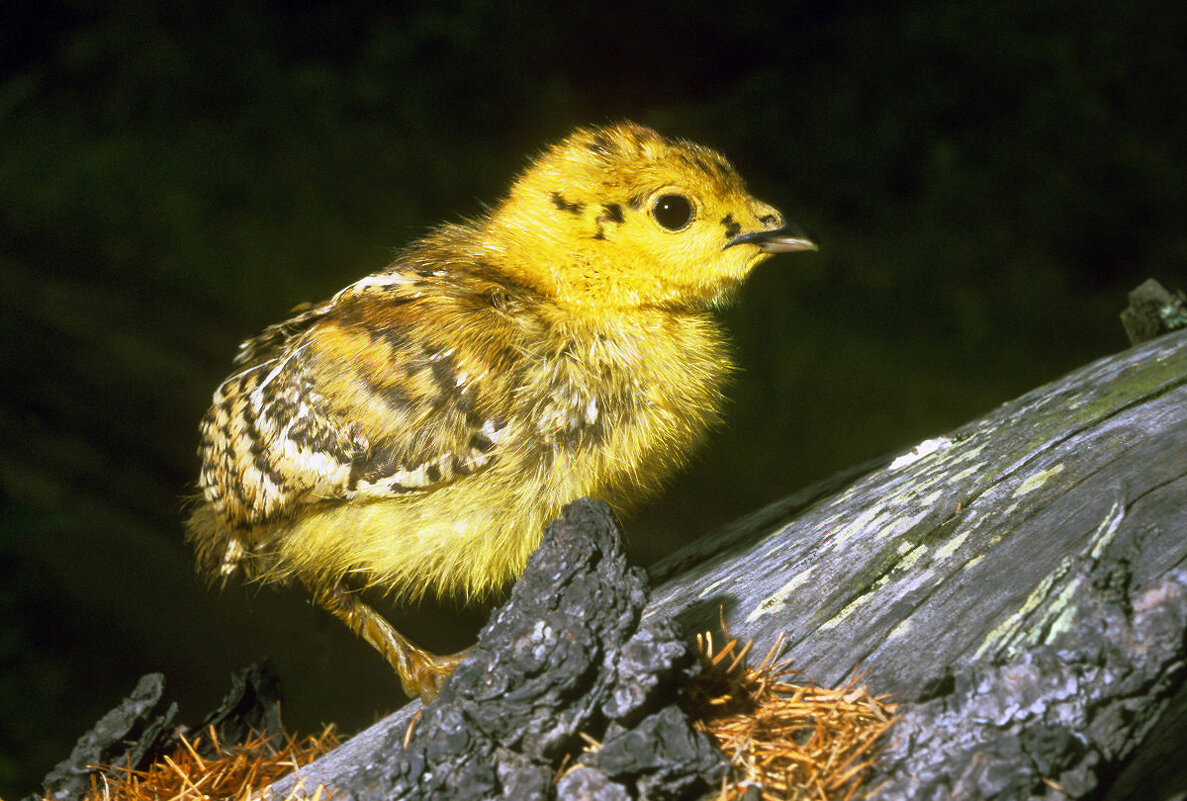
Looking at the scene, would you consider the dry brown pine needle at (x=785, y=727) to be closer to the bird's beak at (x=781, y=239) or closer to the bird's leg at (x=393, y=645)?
the bird's leg at (x=393, y=645)

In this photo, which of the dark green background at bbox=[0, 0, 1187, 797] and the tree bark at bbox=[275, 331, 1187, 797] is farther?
the dark green background at bbox=[0, 0, 1187, 797]

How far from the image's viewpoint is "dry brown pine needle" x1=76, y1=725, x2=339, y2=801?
5.47ft

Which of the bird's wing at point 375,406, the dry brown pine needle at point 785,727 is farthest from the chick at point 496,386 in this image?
the dry brown pine needle at point 785,727

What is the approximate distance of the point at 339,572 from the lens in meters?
1.83

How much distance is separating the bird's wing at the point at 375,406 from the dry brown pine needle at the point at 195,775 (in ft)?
1.49

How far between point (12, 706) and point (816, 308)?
2700mm

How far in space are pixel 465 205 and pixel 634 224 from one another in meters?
1.40

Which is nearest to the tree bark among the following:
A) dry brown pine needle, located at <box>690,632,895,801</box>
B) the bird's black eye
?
dry brown pine needle, located at <box>690,632,895,801</box>

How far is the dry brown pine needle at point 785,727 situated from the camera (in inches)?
45.2

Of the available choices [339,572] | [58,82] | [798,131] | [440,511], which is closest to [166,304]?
[58,82]

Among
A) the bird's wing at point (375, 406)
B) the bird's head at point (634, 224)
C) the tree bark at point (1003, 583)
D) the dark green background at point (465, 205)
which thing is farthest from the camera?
the dark green background at point (465, 205)

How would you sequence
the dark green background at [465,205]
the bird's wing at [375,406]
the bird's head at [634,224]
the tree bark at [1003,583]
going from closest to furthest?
the tree bark at [1003,583]
the bird's wing at [375,406]
the bird's head at [634,224]
the dark green background at [465,205]

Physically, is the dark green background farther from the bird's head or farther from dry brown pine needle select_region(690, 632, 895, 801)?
dry brown pine needle select_region(690, 632, 895, 801)

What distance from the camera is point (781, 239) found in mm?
1877
